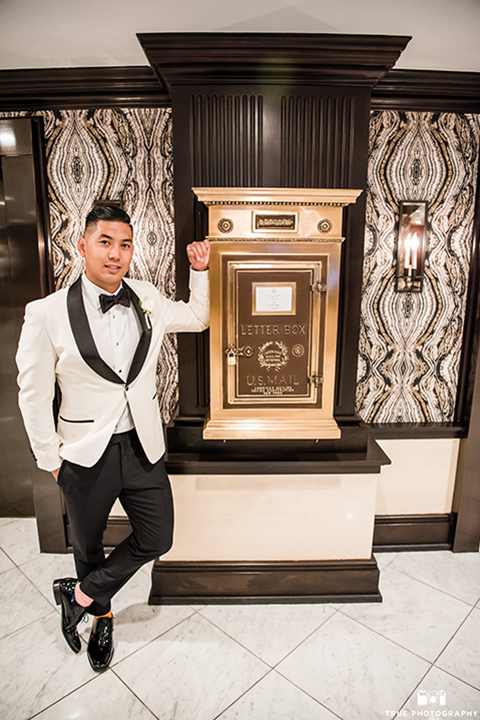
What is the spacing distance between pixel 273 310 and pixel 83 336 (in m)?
0.79

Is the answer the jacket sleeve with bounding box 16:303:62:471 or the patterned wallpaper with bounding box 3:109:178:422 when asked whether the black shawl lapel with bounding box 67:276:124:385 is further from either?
the patterned wallpaper with bounding box 3:109:178:422

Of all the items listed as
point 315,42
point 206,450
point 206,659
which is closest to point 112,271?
point 206,450

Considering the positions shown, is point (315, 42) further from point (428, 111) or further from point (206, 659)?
point (206, 659)

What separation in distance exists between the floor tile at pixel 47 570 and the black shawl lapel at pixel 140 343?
1331 mm

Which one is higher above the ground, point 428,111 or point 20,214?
point 428,111

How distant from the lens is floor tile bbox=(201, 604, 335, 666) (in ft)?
5.67

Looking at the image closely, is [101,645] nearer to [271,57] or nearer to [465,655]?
[465,655]

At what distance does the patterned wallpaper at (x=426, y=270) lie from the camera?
2168 millimetres

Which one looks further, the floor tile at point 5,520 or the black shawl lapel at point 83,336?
the floor tile at point 5,520

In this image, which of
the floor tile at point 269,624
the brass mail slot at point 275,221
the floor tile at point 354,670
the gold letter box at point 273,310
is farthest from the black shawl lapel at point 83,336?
the floor tile at point 354,670

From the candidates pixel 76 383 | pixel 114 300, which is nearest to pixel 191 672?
pixel 76 383

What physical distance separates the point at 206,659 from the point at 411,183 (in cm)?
248

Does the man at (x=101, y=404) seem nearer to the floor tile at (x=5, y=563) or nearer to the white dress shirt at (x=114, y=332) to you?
the white dress shirt at (x=114, y=332)

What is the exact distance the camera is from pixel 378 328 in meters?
2.30
